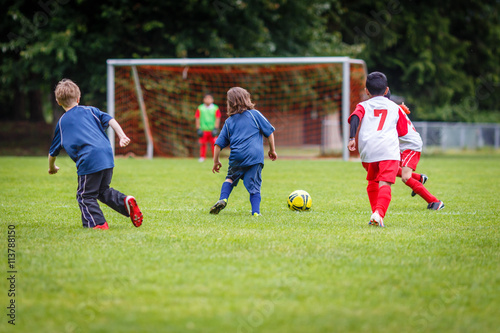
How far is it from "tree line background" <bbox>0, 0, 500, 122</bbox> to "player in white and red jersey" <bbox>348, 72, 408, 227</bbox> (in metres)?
13.6

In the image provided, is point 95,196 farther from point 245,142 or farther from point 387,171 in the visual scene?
point 387,171

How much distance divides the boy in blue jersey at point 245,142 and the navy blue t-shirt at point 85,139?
53.8 inches

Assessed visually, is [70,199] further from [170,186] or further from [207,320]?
[207,320]

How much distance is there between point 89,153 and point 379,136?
109 inches

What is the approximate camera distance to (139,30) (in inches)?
783

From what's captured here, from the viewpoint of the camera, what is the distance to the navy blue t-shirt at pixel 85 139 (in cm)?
551

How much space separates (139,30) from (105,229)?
1557 cm

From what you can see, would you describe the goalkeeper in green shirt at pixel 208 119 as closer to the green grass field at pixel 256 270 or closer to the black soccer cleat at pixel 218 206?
the green grass field at pixel 256 270

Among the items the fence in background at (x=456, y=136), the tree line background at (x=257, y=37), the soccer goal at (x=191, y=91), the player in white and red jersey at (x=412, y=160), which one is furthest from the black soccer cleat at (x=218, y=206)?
the fence in background at (x=456, y=136)

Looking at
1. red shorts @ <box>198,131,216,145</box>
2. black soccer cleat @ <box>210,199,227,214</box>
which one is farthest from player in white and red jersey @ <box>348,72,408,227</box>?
red shorts @ <box>198,131,216,145</box>

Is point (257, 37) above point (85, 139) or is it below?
above

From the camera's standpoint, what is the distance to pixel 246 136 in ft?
21.2

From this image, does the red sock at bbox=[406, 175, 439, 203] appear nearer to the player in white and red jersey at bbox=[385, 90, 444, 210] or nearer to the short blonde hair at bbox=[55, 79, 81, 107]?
the player in white and red jersey at bbox=[385, 90, 444, 210]

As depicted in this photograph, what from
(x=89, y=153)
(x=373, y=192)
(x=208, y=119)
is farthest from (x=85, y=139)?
(x=208, y=119)
